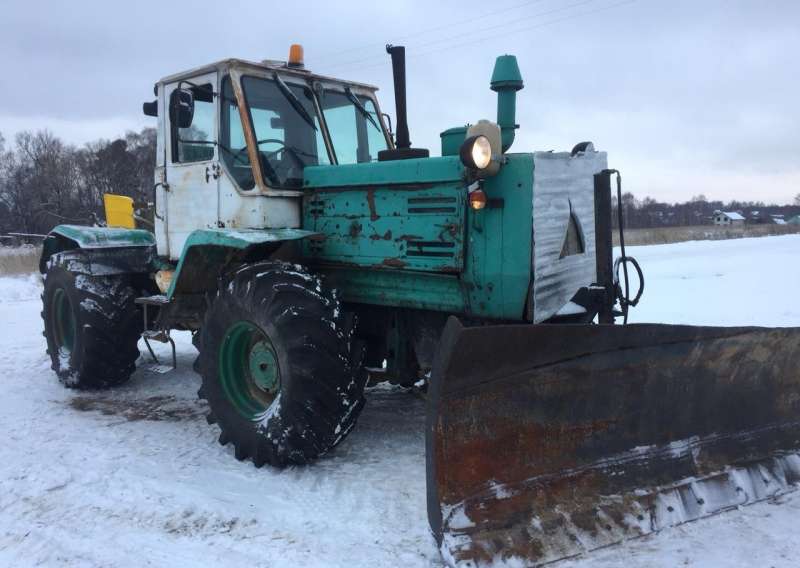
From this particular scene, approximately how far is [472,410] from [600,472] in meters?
Answer: 0.80

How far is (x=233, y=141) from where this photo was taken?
4.95 m

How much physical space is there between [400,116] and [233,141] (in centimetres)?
125

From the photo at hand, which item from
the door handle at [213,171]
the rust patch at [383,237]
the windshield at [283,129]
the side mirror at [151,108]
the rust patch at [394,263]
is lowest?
the rust patch at [394,263]

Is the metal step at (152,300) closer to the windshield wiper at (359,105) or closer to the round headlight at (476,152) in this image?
the windshield wiper at (359,105)

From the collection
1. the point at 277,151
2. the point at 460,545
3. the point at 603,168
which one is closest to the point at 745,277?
the point at 603,168

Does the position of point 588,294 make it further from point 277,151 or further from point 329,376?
point 277,151

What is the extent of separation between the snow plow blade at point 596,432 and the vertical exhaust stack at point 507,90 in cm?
166

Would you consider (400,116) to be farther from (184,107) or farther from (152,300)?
(152,300)

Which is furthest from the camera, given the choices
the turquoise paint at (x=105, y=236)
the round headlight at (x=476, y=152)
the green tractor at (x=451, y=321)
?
the turquoise paint at (x=105, y=236)

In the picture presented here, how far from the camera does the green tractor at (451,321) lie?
3.12m

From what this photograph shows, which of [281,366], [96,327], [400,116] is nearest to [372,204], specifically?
[400,116]

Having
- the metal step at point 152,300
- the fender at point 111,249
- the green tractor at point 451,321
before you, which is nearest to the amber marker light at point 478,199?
the green tractor at point 451,321

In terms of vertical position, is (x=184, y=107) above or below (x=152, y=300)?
above

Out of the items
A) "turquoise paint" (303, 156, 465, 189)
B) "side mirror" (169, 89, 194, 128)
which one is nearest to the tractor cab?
"side mirror" (169, 89, 194, 128)
